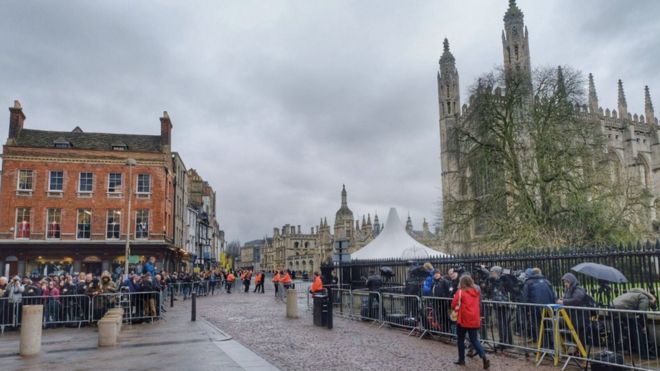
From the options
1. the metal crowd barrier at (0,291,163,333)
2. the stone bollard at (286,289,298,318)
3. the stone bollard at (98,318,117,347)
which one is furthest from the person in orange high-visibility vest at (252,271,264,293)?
the stone bollard at (98,318,117,347)

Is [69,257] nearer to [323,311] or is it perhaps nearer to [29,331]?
[323,311]

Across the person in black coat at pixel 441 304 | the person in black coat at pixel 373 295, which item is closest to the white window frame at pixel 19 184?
the person in black coat at pixel 373 295

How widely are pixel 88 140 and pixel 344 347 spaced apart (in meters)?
36.8

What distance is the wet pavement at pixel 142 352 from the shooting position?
943 cm

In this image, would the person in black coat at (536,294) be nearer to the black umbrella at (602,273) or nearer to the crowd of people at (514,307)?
the crowd of people at (514,307)

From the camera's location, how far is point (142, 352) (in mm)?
10930

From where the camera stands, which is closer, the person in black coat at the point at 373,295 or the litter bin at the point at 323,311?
the litter bin at the point at 323,311

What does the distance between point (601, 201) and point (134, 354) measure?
2209 cm

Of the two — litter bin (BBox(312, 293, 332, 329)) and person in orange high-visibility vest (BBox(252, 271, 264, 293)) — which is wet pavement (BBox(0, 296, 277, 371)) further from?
person in orange high-visibility vest (BBox(252, 271, 264, 293))

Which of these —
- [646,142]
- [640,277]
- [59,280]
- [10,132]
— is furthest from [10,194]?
[646,142]

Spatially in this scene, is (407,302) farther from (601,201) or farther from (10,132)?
(10,132)

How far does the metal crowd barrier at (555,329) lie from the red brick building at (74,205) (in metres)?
28.2

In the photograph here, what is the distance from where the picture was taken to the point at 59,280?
19672mm

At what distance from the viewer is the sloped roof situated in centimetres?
3966
